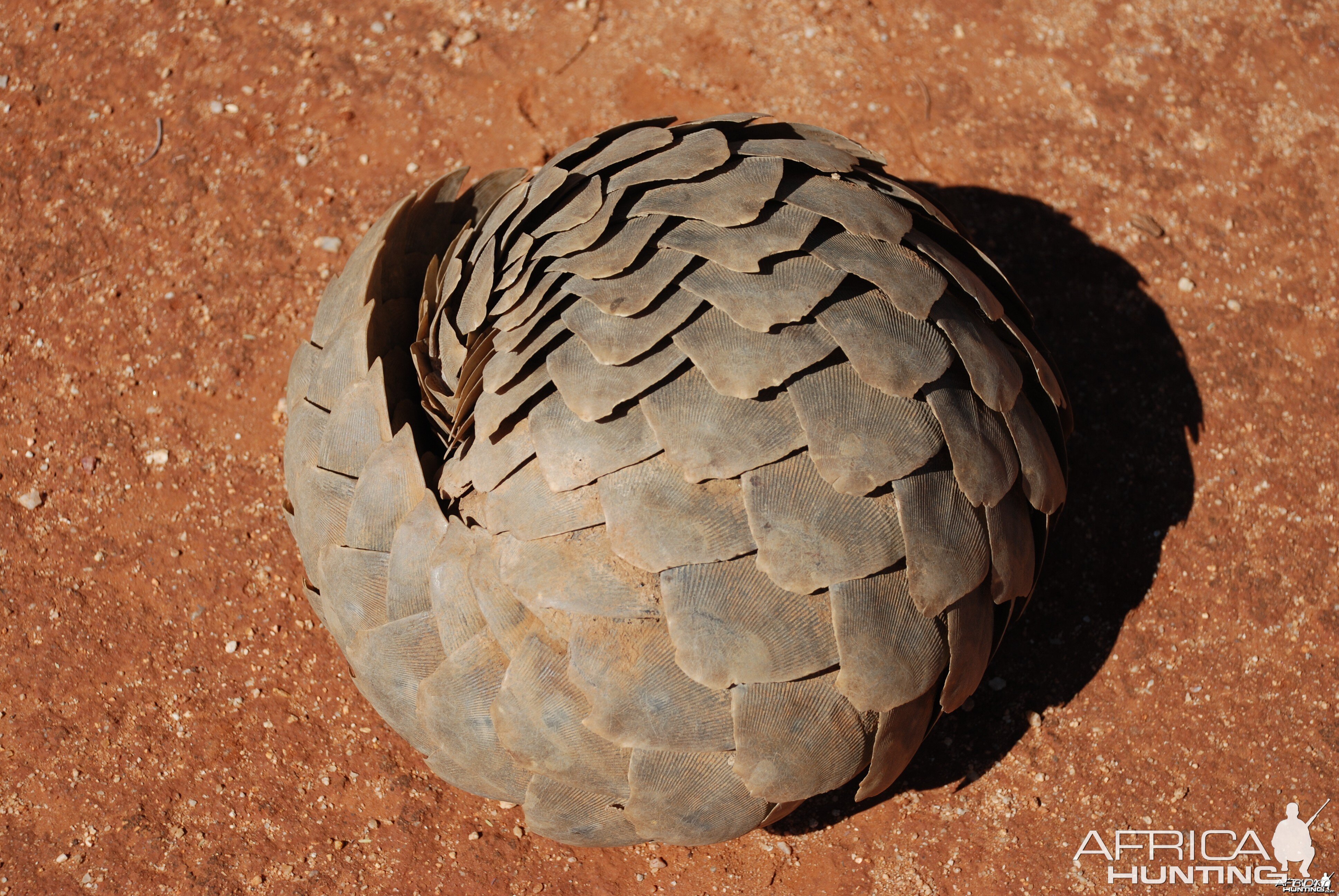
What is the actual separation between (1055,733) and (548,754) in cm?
216

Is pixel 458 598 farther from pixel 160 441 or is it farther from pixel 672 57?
pixel 672 57

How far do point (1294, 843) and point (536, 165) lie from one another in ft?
13.8

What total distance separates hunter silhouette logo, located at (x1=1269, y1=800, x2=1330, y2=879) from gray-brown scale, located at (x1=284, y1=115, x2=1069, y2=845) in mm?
1620

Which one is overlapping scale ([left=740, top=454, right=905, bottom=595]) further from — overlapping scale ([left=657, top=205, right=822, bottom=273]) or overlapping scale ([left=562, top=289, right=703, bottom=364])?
overlapping scale ([left=657, top=205, right=822, bottom=273])

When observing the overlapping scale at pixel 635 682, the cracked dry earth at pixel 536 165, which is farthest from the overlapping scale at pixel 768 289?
the cracked dry earth at pixel 536 165

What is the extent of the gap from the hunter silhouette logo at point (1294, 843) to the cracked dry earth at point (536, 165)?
0.08 metres

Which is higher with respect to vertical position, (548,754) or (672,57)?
(672,57)

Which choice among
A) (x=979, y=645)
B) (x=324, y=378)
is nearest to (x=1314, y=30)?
(x=979, y=645)

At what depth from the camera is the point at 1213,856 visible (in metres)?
3.53

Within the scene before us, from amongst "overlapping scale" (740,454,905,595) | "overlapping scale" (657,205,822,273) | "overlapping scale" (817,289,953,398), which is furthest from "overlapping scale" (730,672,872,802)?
"overlapping scale" (657,205,822,273)

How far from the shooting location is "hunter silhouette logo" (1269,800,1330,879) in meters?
3.49

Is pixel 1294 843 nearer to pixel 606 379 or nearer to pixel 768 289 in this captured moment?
pixel 768 289

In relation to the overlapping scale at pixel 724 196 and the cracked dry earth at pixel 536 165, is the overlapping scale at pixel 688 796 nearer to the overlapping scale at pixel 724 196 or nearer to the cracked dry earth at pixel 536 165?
the cracked dry earth at pixel 536 165

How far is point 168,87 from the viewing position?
486 centimetres
